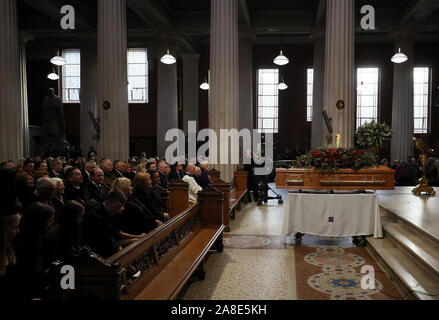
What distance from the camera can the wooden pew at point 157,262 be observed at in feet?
8.49

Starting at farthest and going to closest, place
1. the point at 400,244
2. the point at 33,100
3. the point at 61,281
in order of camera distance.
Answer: the point at 33,100 → the point at 400,244 → the point at 61,281

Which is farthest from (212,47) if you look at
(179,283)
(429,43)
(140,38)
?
(429,43)

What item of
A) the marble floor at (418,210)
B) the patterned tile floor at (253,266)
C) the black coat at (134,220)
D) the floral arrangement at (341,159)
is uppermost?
the floral arrangement at (341,159)

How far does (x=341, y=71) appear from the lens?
1023 cm

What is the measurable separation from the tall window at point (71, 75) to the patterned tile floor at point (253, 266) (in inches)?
721

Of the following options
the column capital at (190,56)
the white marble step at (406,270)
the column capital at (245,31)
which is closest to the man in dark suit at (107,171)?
the white marble step at (406,270)

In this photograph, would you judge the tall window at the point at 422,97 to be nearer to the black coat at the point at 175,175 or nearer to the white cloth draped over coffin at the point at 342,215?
the black coat at the point at 175,175

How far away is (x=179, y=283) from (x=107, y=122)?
25.0ft

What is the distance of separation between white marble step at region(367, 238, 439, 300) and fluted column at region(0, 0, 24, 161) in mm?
7891

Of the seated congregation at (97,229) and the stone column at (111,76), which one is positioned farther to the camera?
the stone column at (111,76)

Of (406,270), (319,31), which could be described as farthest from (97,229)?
(319,31)

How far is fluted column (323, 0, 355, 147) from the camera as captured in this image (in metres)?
10.2

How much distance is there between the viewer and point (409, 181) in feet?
48.5

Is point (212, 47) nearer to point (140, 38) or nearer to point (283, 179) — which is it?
point (283, 179)
